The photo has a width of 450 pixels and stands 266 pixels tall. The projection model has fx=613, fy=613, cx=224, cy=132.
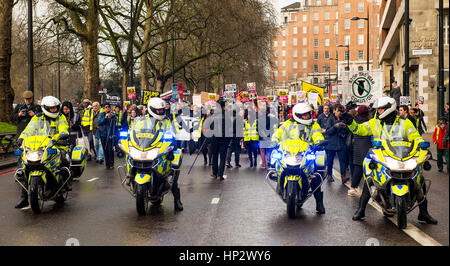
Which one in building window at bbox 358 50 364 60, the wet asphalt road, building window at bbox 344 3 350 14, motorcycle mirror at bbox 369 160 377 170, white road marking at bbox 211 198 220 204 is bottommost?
white road marking at bbox 211 198 220 204

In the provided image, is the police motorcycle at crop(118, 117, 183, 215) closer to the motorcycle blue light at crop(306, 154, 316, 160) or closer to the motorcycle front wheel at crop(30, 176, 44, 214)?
the motorcycle front wheel at crop(30, 176, 44, 214)

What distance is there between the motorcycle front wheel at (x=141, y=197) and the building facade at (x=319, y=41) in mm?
113356

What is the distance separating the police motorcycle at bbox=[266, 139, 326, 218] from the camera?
8211 mm

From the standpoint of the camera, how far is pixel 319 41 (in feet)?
461

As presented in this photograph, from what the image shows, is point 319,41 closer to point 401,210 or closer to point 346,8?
point 346,8

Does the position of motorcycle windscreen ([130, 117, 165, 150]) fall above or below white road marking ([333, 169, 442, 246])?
above

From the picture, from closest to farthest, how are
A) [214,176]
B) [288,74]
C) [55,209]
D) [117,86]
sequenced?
[55,209] < [214,176] < [117,86] < [288,74]

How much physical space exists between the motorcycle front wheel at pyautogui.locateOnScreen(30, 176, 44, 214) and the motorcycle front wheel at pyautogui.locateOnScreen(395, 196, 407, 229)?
4793 mm

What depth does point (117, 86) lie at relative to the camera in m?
65.7

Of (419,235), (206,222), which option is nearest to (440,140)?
(419,235)

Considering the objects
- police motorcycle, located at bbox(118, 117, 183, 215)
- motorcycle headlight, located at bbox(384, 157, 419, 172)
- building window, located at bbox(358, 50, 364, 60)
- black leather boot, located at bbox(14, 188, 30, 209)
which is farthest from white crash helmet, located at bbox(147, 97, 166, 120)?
building window, located at bbox(358, 50, 364, 60)

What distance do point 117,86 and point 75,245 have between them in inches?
2378
